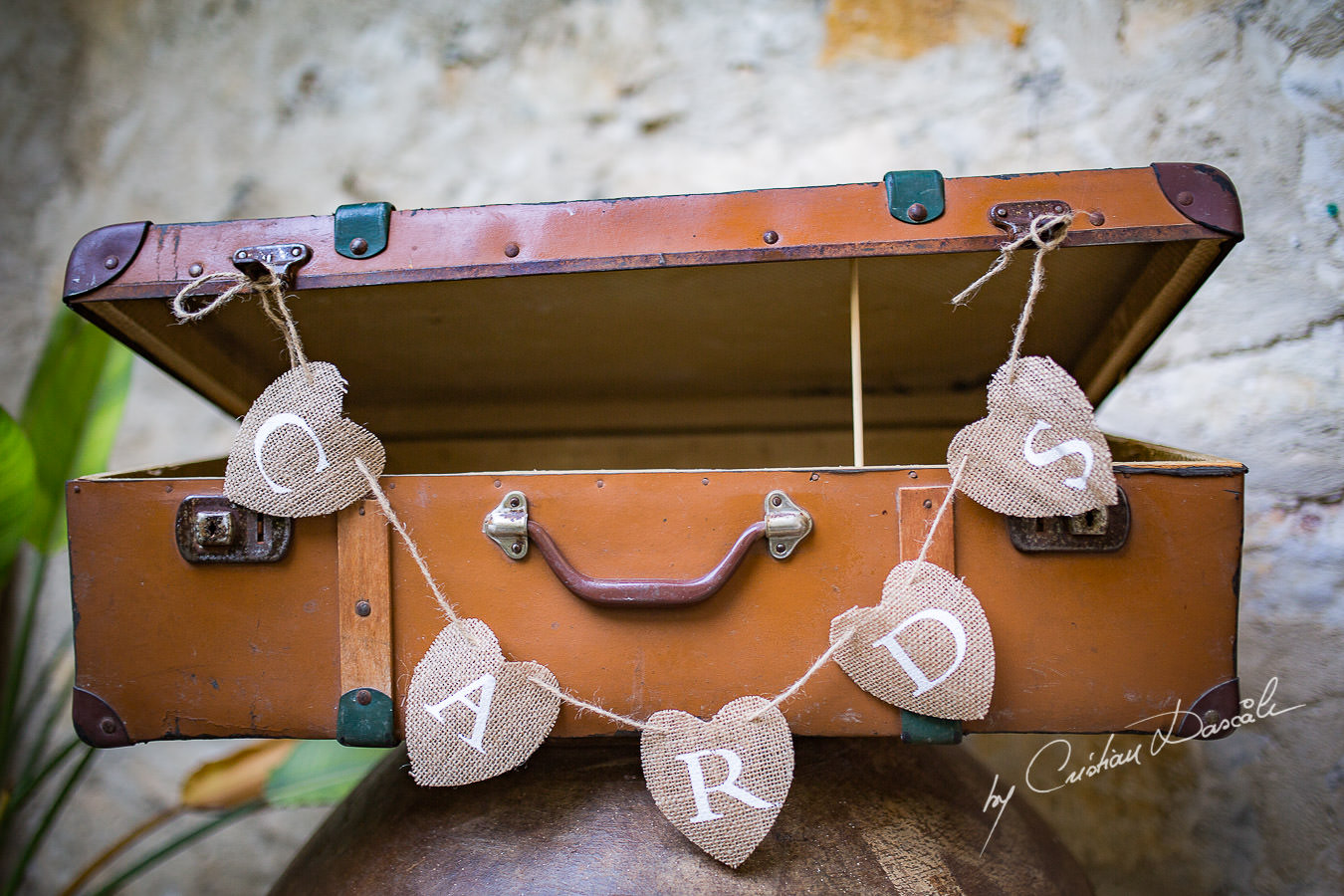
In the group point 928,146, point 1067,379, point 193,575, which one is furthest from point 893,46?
point 193,575

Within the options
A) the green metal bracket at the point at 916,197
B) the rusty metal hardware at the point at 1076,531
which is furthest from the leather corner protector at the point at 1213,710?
the green metal bracket at the point at 916,197

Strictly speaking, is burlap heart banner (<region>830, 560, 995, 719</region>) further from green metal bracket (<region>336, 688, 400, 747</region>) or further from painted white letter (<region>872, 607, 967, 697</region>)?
green metal bracket (<region>336, 688, 400, 747</region>)

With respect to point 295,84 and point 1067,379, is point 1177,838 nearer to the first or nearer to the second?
point 1067,379

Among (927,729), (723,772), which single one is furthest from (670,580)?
(927,729)

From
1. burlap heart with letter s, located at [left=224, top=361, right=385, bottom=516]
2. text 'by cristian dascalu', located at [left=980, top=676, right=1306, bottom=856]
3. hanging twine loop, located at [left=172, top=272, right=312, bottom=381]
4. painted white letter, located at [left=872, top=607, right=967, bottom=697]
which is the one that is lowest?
text 'by cristian dascalu', located at [left=980, top=676, right=1306, bottom=856]

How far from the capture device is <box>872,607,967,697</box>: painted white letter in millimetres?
674

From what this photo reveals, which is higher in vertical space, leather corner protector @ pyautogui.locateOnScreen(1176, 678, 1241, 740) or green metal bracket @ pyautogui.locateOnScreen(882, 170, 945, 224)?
green metal bracket @ pyautogui.locateOnScreen(882, 170, 945, 224)

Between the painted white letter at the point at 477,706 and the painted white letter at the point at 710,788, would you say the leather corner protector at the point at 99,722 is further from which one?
the painted white letter at the point at 710,788

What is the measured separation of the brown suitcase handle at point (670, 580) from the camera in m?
0.68

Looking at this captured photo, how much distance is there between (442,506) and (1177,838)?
1326mm

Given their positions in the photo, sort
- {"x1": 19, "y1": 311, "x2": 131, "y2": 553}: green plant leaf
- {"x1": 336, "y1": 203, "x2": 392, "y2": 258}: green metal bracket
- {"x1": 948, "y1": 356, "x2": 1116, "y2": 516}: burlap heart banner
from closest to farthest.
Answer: {"x1": 948, "y1": 356, "x2": 1116, "y2": 516}: burlap heart banner
{"x1": 336, "y1": 203, "x2": 392, "y2": 258}: green metal bracket
{"x1": 19, "y1": 311, "x2": 131, "y2": 553}: green plant leaf

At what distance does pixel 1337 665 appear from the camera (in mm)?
1152

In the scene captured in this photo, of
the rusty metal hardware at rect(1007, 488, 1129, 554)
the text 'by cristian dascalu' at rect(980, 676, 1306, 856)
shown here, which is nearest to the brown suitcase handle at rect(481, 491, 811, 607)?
the rusty metal hardware at rect(1007, 488, 1129, 554)

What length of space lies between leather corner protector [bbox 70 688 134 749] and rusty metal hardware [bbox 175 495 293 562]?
7.5 inches
